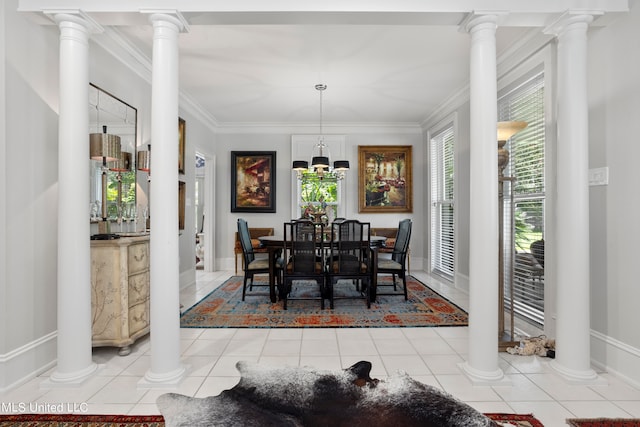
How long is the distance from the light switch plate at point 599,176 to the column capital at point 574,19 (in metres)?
1.00

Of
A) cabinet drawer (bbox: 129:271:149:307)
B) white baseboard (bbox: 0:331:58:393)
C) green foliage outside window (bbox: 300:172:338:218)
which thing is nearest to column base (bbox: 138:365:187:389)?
cabinet drawer (bbox: 129:271:149:307)

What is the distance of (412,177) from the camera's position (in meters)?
6.48

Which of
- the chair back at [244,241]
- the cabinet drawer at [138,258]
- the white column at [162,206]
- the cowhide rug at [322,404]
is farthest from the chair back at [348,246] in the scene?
the white column at [162,206]

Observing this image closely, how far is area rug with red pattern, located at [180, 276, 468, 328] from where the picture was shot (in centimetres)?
343

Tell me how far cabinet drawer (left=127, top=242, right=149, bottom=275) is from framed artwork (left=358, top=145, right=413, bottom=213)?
13.9ft

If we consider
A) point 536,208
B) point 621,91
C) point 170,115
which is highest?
point 621,91

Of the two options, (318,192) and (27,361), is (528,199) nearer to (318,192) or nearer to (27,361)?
(318,192)

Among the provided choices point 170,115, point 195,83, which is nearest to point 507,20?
point 170,115

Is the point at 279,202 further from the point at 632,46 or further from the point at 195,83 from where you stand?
the point at 632,46

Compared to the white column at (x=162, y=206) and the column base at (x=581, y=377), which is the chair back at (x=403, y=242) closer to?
the column base at (x=581, y=377)

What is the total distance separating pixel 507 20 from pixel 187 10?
7.12ft

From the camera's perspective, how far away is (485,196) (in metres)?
2.26

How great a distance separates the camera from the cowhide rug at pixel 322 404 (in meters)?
1.86

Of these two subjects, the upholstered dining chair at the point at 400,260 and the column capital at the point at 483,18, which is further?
the upholstered dining chair at the point at 400,260
